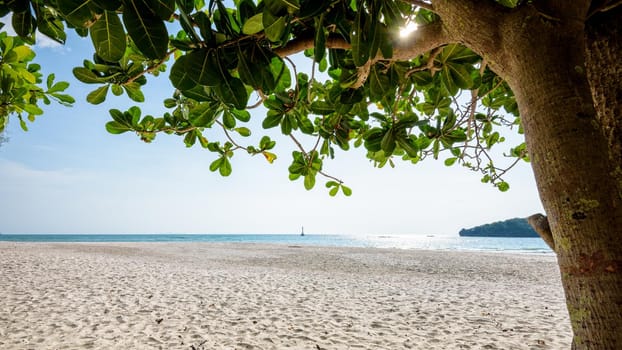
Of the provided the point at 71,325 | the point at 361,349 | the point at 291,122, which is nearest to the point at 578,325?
the point at 291,122

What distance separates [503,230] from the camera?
71625 millimetres

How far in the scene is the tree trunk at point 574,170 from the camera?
0.48m

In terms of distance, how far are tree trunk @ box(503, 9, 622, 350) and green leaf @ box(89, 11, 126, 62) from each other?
82cm

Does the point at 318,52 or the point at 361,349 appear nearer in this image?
the point at 318,52

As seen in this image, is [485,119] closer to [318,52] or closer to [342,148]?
[342,148]

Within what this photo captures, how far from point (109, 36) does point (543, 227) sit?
100cm

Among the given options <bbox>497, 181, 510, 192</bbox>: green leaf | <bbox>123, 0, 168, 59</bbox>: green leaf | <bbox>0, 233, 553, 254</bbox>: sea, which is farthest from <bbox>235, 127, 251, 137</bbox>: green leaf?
<bbox>0, 233, 553, 254</bbox>: sea

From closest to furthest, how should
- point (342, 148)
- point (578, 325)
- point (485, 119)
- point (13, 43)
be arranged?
1. point (578, 325)
2. point (13, 43)
3. point (342, 148)
4. point (485, 119)

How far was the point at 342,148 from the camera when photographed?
66.6 inches

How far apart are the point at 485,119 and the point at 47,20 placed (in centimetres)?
224

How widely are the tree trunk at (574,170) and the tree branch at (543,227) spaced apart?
4cm

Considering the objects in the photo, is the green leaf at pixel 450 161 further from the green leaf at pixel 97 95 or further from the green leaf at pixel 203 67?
the green leaf at pixel 97 95

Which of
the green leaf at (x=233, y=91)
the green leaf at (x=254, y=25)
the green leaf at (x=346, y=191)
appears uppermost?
the green leaf at (x=254, y=25)

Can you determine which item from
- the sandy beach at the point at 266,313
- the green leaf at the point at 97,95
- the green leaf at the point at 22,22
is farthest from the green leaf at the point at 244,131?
the sandy beach at the point at 266,313
